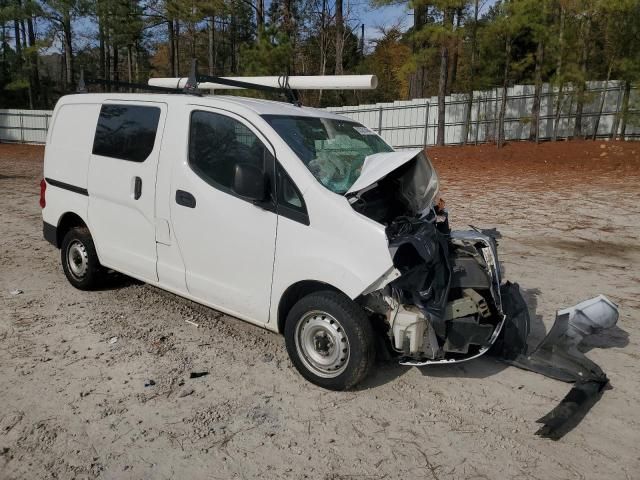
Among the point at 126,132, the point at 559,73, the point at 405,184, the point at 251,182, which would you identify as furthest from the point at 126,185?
the point at 559,73

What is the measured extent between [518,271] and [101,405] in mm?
4924

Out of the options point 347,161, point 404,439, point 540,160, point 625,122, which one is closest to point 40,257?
point 347,161

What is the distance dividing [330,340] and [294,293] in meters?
0.44

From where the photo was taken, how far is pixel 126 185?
4.58 m

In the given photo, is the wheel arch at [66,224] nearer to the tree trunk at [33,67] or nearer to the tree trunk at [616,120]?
the tree trunk at [616,120]

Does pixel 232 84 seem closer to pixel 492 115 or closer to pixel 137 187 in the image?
pixel 137 187

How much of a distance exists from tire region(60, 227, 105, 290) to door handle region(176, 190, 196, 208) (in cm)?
158

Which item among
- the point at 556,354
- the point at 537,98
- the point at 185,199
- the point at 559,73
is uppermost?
the point at 559,73

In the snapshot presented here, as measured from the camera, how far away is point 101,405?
333 cm

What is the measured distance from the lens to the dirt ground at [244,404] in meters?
2.83

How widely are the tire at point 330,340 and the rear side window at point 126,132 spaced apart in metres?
2.09

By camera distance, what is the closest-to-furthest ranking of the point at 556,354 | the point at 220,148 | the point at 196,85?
the point at 556,354
the point at 220,148
the point at 196,85

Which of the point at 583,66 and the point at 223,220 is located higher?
the point at 583,66

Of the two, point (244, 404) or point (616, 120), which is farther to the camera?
point (616, 120)
